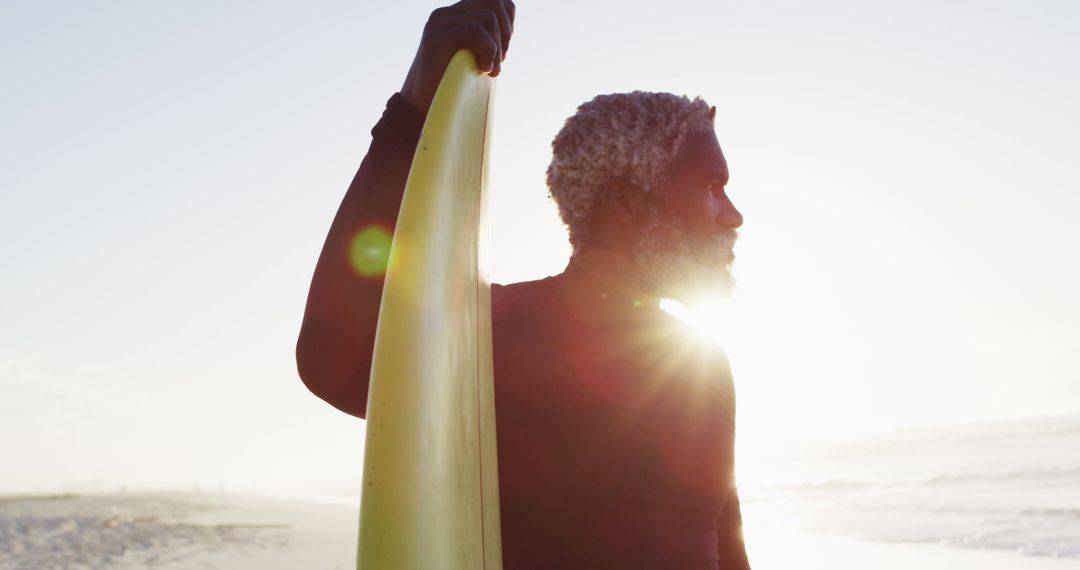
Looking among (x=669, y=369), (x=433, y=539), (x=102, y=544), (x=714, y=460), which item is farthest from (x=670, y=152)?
(x=102, y=544)

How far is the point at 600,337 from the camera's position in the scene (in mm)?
1849

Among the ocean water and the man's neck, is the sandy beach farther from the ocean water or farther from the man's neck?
the man's neck

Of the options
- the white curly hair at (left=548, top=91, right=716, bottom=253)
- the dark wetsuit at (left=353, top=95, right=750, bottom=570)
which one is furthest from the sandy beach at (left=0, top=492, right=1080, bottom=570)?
the dark wetsuit at (left=353, top=95, right=750, bottom=570)

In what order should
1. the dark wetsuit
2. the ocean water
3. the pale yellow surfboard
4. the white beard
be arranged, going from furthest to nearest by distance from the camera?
the ocean water < the white beard < the dark wetsuit < the pale yellow surfboard

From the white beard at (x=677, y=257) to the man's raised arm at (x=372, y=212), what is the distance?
83 centimetres

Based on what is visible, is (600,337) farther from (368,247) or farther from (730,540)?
(368,247)

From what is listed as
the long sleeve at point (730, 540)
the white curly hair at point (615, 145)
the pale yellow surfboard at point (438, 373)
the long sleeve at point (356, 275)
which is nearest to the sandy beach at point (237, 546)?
the long sleeve at point (730, 540)

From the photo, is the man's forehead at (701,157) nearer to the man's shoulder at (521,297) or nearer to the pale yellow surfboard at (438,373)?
the man's shoulder at (521,297)

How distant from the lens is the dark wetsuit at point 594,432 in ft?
5.06

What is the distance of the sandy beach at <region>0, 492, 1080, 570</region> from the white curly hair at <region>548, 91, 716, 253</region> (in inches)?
300

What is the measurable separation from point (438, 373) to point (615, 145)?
1.33 metres

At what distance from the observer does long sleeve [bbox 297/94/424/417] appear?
1.34 metres

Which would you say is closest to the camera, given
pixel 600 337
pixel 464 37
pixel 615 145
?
pixel 464 37

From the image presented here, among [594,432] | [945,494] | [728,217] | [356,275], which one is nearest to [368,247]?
[356,275]
